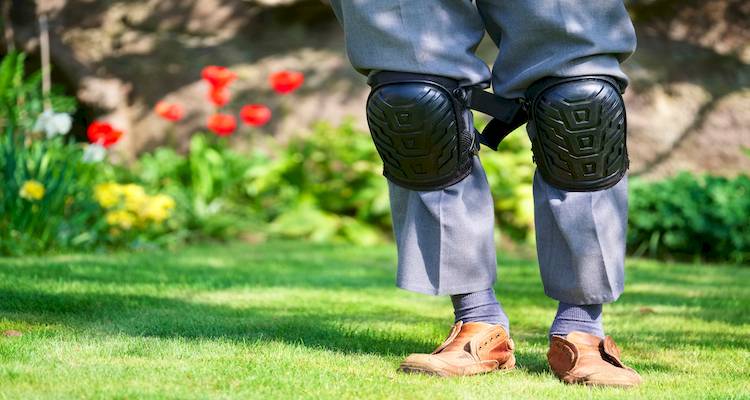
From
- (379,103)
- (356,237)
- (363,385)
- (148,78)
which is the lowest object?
(356,237)

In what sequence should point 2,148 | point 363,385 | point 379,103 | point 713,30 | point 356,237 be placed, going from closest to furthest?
point 363,385 → point 379,103 → point 2,148 → point 356,237 → point 713,30

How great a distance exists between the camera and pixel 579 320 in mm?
1967

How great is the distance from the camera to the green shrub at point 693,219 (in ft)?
16.5

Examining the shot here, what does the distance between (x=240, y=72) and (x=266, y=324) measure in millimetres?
4418

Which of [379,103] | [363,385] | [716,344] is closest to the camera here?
[363,385]

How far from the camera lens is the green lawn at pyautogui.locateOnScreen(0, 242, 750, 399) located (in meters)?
1.74

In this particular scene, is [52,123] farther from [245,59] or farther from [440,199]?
[440,199]

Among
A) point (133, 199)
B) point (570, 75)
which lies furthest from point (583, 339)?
point (133, 199)

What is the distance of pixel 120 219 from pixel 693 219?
9.62 feet

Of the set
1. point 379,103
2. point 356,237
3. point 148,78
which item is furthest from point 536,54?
point 148,78

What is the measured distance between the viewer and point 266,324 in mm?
2463

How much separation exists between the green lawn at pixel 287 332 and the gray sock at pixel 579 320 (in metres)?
0.10

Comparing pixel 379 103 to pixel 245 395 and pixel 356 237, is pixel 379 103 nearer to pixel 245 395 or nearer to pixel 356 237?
pixel 245 395

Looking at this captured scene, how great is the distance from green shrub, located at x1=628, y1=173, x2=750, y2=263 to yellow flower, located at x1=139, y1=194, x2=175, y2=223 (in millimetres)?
2473
